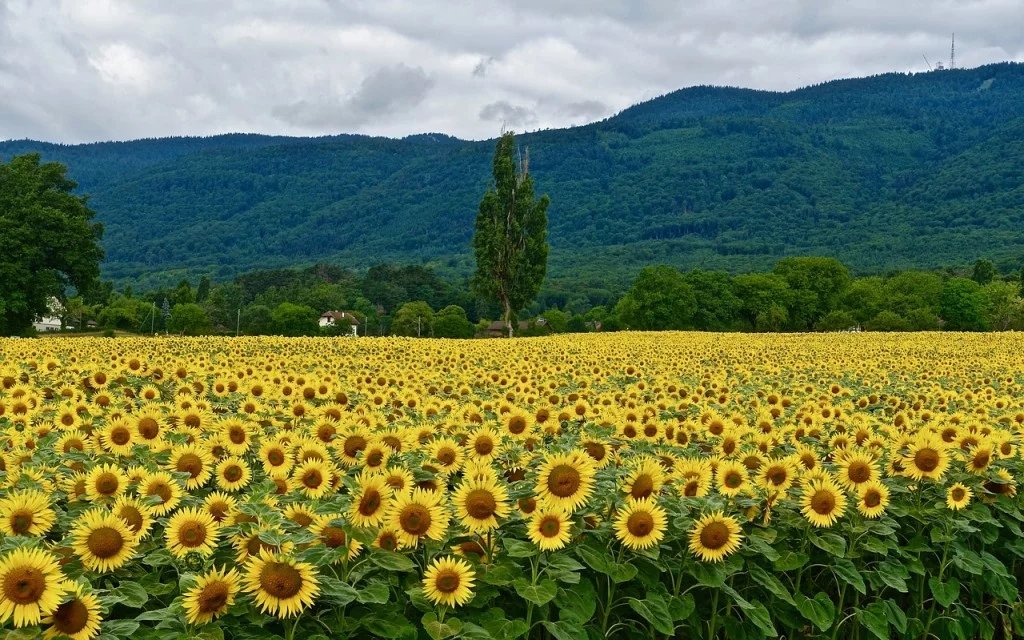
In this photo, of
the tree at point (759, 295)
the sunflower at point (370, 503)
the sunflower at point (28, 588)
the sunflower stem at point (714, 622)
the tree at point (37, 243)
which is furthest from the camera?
the tree at point (759, 295)

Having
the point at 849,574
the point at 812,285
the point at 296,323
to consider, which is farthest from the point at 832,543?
the point at 812,285

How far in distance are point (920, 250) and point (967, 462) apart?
201m

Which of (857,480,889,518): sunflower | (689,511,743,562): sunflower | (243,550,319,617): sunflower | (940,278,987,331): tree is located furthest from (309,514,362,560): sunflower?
(940,278,987,331): tree

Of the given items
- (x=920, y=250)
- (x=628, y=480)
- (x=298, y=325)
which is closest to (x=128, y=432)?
(x=628, y=480)

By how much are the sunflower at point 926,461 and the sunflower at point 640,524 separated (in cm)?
208

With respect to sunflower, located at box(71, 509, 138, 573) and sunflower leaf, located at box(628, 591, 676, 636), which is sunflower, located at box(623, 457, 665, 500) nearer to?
sunflower leaf, located at box(628, 591, 676, 636)

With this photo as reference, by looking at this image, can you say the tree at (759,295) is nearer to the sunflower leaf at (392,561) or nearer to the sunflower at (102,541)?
the sunflower leaf at (392,561)

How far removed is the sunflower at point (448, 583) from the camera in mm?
3129

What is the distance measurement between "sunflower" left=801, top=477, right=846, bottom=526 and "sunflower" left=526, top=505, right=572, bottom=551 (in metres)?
1.48

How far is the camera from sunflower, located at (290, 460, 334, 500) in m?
3.96

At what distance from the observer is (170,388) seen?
8.21 metres

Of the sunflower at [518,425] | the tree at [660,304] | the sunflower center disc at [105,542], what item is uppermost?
the sunflower center disc at [105,542]

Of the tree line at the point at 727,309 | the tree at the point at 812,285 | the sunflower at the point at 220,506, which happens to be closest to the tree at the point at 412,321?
the tree line at the point at 727,309

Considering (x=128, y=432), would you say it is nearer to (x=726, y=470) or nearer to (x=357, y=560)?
(x=357, y=560)
